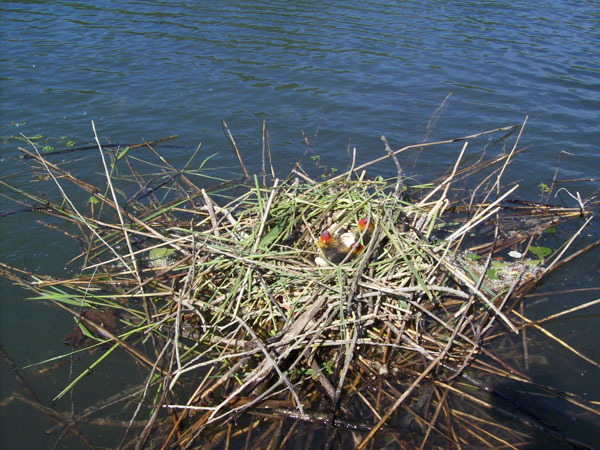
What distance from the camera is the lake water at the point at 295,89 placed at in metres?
4.83

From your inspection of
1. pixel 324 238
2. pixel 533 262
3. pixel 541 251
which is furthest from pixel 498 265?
pixel 324 238

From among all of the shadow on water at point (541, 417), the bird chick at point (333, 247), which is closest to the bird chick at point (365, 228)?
the bird chick at point (333, 247)

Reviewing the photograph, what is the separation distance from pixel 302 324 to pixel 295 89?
684 centimetres

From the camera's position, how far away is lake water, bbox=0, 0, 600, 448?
483 cm

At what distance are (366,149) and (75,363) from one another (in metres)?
5.17

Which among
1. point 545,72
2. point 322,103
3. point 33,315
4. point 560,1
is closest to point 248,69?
point 322,103

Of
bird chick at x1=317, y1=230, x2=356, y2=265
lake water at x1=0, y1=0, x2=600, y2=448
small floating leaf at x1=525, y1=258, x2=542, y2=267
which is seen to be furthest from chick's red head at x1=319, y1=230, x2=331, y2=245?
small floating leaf at x1=525, y1=258, x2=542, y2=267

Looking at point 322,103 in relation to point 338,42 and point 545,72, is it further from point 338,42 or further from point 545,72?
point 545,72

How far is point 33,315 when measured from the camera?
4.34 metres

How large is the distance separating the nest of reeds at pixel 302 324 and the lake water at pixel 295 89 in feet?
2.72

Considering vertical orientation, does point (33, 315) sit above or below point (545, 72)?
below

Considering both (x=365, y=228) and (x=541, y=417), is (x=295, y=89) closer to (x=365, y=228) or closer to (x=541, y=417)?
(x=365, y=228)

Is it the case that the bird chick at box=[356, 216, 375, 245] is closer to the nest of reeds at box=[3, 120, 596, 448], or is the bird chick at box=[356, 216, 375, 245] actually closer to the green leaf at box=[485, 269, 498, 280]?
the nest of reeds at box=[3, 120, 596, 448]

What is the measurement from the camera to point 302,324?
3.37 m
